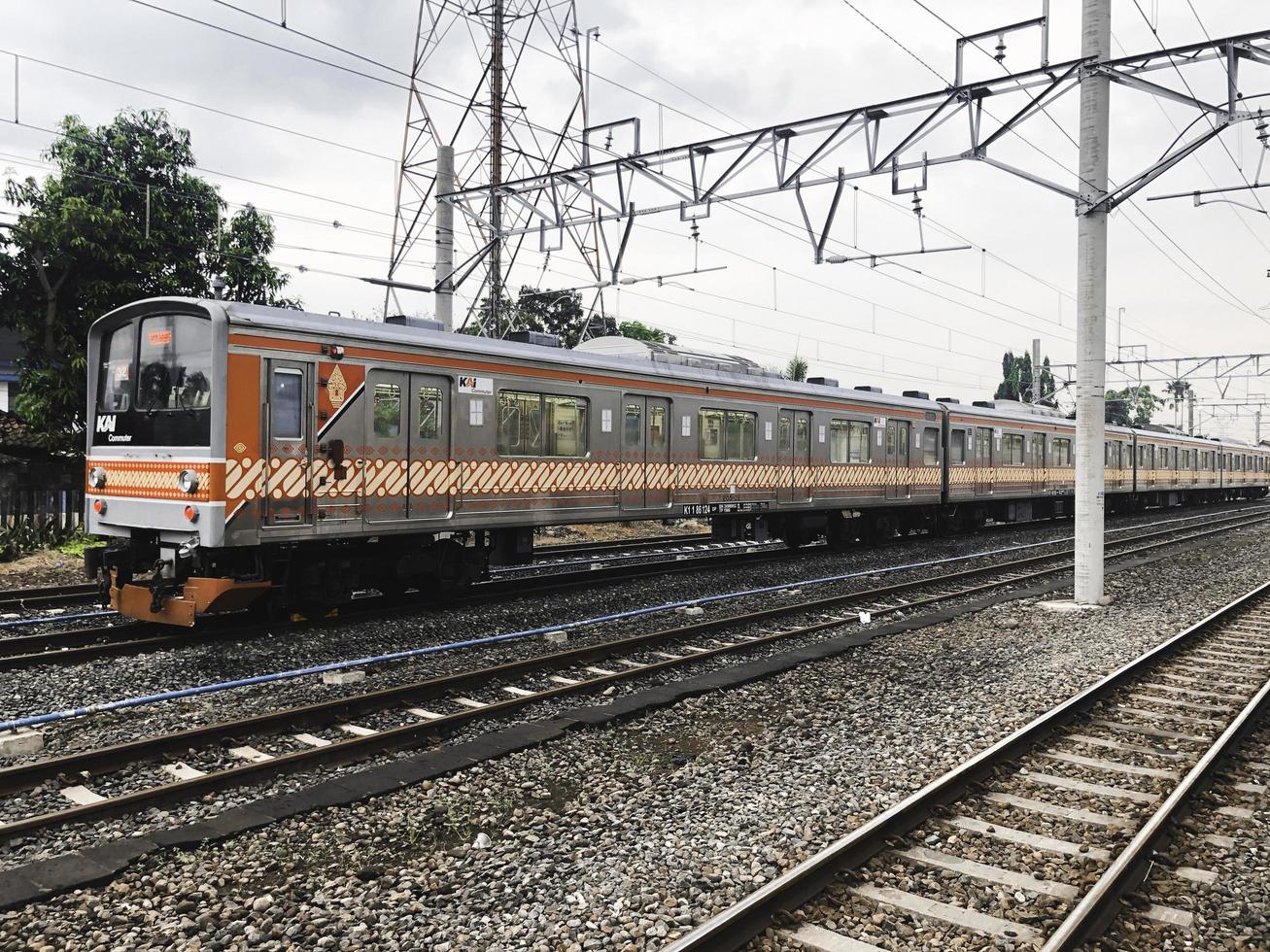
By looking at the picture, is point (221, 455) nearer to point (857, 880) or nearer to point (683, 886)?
point (683, 886)

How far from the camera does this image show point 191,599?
8414 millimetres

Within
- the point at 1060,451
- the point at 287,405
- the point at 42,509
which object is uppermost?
the point at 1060,451

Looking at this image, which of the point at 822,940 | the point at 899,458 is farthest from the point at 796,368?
the point at 822,940

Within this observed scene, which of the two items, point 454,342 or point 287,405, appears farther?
point 454,342

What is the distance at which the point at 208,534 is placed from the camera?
830cm

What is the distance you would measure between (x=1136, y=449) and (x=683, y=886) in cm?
3378

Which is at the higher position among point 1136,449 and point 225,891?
point 1136,449

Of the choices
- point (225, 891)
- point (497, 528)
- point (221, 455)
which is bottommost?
point (225, 891)

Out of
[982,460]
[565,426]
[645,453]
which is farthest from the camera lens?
[982,460]

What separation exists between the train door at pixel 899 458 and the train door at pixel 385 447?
12.1 meters

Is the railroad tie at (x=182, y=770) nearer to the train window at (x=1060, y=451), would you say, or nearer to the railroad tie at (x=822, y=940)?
the railroad tie at (x=822, y=940)

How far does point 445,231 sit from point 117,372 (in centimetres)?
860

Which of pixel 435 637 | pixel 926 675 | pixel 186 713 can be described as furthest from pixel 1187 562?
pixel 186 713

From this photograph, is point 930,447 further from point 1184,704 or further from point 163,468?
point 163,468
